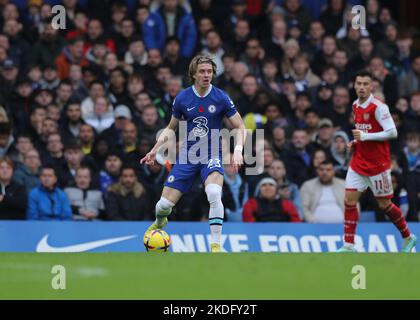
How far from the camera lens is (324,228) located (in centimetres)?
1619

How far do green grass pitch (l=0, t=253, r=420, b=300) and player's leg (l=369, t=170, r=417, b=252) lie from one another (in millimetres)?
3220

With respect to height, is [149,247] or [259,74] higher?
[259,74]

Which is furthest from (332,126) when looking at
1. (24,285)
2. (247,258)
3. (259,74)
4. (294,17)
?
(24,285)

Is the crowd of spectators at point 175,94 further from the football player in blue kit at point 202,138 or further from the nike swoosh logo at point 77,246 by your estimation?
the football player in blue kit at point 202,138

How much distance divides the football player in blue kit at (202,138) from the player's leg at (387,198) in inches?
77.2

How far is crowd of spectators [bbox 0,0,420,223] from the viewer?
1641cm

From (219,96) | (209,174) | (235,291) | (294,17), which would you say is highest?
(294,17)

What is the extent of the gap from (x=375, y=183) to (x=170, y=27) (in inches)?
292

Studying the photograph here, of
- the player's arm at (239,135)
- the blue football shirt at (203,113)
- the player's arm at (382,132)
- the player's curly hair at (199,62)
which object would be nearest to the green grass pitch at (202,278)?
the player's arm at (239,135)

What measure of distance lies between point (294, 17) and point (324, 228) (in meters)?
5.97

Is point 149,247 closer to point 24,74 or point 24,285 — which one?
point 24,285

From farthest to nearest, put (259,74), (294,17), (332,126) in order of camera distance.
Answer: (294,17)
(259,74)
(332,126)

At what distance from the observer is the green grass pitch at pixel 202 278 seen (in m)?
10.1

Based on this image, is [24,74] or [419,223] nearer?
[419,223]
